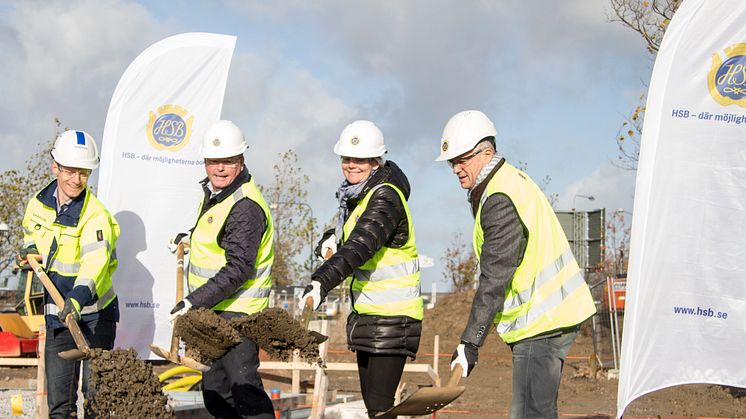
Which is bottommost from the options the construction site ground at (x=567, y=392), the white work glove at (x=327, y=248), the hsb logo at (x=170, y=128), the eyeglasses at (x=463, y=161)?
the construction site ground at (x=567, y=392)

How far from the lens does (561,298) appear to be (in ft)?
16.0

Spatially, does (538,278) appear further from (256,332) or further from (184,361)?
(184,361)

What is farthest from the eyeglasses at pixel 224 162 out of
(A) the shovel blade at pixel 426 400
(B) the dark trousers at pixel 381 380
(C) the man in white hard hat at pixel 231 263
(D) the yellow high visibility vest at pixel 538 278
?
(A) the shovel blade at pixel 426 400

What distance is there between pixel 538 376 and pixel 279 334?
1508mm

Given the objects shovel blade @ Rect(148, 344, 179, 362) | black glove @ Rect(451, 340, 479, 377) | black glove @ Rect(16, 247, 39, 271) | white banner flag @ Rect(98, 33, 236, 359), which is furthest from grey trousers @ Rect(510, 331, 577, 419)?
white banner flag @ Rect(98, 33, 236, 359)

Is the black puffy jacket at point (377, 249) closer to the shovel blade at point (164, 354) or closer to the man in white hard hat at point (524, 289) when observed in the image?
the man in white hard hat at point (524, 289)

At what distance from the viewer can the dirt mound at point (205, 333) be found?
213 inches

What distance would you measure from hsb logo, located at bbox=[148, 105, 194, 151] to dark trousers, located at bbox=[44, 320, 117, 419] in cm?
283

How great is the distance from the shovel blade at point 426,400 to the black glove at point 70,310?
9.51 feet

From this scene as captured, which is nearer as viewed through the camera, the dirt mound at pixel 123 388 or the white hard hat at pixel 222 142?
the dirt mound at pixel 123 388

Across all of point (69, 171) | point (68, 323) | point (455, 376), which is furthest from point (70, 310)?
point (455, 376)

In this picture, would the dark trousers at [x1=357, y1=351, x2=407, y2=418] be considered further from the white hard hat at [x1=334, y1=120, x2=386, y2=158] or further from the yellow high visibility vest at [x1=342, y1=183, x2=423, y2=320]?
the white hard hat at [x1=334, y1=120, x2=386, y2=158]

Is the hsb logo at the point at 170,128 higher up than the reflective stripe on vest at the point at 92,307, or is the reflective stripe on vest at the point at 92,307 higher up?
the hsb logo at the point at 170,128

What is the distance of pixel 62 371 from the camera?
6.97m
